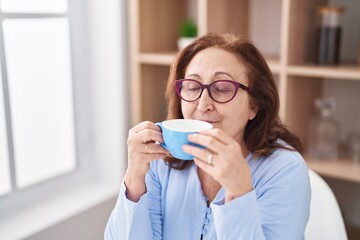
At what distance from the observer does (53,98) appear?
204 centimetres

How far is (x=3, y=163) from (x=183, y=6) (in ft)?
3.86

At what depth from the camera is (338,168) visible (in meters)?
1.83

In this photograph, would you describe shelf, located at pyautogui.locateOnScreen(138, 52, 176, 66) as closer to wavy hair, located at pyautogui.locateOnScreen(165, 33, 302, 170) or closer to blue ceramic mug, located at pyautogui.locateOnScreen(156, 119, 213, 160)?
wavy hair, located at pyautogui.locateOnScreen(165, 33, 302, 170)

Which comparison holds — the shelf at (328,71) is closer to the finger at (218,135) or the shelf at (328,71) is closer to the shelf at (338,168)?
the shelf at (338,168)

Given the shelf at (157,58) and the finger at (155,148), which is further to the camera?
the shelf at (157,58)

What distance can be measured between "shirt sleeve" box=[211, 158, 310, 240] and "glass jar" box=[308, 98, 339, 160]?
0.80 meters

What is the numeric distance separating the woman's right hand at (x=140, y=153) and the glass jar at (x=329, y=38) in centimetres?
105

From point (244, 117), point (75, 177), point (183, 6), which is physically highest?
point (183, 6)

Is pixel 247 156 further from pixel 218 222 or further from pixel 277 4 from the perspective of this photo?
pixel 277 4

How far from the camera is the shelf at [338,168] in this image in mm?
1768

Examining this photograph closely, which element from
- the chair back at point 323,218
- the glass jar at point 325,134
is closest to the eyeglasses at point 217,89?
the chair back at point 323,218

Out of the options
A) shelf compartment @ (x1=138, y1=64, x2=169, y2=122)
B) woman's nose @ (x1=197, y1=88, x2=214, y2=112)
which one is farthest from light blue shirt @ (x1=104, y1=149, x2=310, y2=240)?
shelf compartment @ (x1=138, y1=64, x2=169, y2=122)

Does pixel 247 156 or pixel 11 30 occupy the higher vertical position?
pixel 11 30

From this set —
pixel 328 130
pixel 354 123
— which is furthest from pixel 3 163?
pixel 354 123
